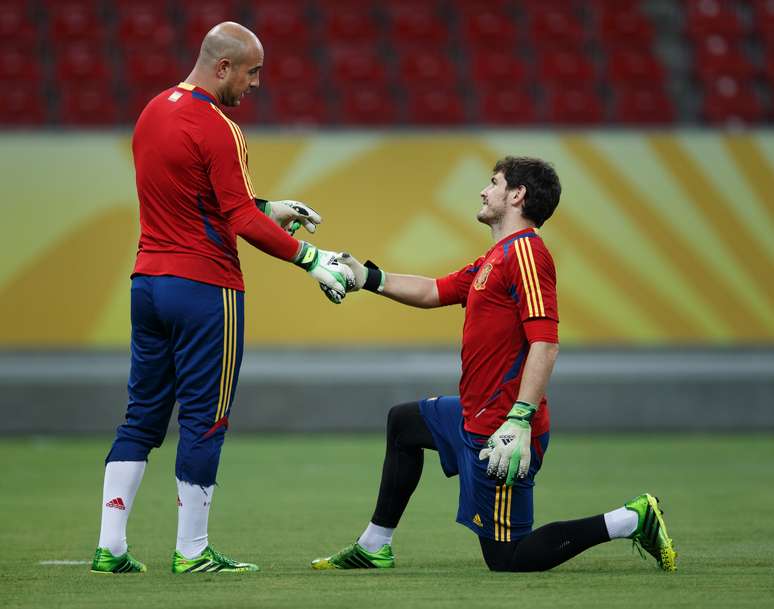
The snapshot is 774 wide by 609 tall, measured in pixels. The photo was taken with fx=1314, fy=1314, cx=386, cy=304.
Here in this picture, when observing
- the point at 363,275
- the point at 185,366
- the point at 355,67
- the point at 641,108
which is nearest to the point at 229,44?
the point at 363,275

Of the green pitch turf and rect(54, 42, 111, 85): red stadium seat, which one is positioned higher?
rect(54, 42, 111, 85): red stadium seat

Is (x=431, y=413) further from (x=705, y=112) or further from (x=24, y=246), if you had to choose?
(x=705, y=112)

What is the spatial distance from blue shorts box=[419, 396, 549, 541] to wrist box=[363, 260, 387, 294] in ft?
2.18

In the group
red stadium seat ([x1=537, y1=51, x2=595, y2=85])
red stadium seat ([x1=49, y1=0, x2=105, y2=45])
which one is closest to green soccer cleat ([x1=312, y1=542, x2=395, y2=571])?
red stadium seat ([x1=537, y1=51, x2=595, y2=85])

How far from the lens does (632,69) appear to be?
14.1 meters

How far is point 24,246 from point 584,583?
8.18 m

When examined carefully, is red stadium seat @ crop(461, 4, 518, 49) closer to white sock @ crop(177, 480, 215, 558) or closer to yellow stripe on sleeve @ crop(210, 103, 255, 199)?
yellow stripe on sleeve @ crop(210, 103, 255, 199)

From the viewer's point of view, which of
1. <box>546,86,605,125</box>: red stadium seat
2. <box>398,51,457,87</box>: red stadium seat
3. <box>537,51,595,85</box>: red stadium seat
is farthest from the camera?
<box>537,51,595,85</box>: red stadium seat

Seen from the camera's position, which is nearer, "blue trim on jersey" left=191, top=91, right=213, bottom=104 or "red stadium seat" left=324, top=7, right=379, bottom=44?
"blue trim on jersey" left=191, top=91, right=213, bottom=104

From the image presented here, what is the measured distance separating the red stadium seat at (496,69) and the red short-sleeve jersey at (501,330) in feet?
28.6

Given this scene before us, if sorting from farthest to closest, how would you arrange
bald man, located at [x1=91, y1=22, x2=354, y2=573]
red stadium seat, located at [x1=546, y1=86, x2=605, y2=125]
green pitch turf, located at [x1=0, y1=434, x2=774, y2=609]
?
1. red stadium seat, located at [x1=546, y1=86, x2=605, y2=125]
2. bald man, located at [x1=91, y1=22, x2=354, y2=573]
3. green pitch turf, located at [x1=0, y1=434, x2=774, y2=609]

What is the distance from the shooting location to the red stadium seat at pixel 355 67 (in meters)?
13.5

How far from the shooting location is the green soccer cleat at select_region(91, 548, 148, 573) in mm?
5113

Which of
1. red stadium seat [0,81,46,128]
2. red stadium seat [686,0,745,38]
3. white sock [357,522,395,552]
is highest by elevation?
red stadium seat [686,0,745,38]
